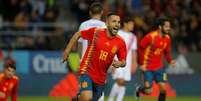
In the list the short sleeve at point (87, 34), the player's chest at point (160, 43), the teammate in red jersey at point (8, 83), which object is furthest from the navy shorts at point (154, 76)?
the short sleeve at point (87, 34)

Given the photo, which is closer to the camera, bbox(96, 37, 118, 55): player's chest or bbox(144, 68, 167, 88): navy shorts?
bbox(96, 37, 118, 55): player's chest

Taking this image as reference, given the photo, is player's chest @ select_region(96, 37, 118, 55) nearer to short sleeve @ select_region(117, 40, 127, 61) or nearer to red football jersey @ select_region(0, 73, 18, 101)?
short sleeve @ select_region(117, 40, 127, 61)

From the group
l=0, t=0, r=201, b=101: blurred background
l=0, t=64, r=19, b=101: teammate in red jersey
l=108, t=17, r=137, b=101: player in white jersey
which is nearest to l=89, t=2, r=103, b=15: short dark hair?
l=0, t=64, r=19, b=101: teammate in red jersey

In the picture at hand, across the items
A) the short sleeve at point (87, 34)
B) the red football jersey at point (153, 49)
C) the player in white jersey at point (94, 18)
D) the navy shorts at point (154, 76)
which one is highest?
the player in white jersey at point (94, 18)

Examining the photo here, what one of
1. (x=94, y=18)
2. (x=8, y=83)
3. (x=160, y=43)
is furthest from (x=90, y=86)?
(x=160, y=43)

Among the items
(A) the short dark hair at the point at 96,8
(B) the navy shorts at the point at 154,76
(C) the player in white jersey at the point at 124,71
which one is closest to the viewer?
(A) the short dark hair at the point at 96,8

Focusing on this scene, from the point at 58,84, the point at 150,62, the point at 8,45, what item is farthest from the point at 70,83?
the point at 150,62

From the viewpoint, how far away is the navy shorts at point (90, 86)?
1147 cm

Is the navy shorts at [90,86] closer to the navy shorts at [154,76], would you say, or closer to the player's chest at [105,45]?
the player's chest at [105,45]

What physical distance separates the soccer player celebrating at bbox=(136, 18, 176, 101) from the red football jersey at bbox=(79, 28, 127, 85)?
12.1 ft

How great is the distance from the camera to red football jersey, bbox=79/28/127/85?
37.6ft

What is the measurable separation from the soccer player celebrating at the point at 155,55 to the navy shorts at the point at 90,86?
3.58 meters

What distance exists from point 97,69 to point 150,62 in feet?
13.4

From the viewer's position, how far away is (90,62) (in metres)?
11.5
